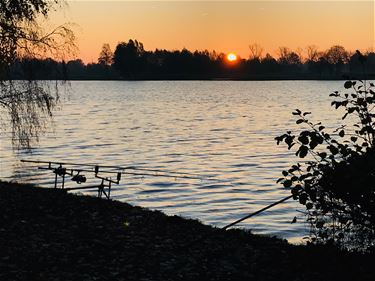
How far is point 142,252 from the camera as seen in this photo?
40.1 feet

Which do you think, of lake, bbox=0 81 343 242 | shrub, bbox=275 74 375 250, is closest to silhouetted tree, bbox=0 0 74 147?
lake, bbox=0 81 343 242

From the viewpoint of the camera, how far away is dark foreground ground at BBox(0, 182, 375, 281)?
434 inches

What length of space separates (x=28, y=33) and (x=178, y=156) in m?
21.5

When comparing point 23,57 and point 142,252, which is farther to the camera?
point 23,57

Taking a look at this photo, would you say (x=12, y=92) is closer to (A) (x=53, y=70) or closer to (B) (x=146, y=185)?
(A) (x=53, y=70)

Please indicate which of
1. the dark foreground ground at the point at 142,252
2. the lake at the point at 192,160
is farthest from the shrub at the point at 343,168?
the lake at the point at 192,160

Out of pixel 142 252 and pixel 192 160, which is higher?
pixel 142 252

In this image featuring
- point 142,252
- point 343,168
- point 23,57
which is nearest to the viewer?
point 343,168

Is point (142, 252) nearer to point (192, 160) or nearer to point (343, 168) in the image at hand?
point (343, 168)

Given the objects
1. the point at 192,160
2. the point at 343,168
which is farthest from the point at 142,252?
the point at 192,160

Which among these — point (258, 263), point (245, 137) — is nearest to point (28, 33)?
point (258, 263)

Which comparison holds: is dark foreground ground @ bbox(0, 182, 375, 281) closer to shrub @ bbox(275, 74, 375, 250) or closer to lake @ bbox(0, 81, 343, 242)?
shrub @ bbox(275, 74, 375, 250)

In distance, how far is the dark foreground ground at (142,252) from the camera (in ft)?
36.2

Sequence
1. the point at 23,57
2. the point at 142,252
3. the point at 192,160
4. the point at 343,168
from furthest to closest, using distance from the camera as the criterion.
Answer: the point at 192,160, the point at 23,57, the point at 142,252, the point at 343,168
